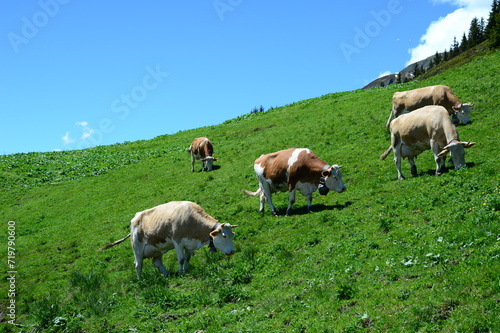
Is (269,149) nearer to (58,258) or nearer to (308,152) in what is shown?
(308,152)

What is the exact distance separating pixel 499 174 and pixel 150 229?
40.0ft

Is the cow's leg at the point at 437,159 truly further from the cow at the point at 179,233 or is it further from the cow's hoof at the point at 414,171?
the cow at the point at 179,233

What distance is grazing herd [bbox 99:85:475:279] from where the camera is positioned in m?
14.9

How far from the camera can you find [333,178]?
1856cm

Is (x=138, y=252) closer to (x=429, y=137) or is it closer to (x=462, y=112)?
(x=429, y=137)

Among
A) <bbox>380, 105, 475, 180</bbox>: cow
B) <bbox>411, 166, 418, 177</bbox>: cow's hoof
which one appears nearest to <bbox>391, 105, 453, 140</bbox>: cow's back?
<bbox>380, 105, 475, 180</bbox>: cow

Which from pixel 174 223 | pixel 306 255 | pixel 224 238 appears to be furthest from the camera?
pixel 174 223

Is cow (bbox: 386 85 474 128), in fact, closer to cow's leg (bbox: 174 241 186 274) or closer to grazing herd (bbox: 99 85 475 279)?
grazing herd (bbox: 99 85 475 279)

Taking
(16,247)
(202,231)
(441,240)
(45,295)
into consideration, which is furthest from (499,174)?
(16,247)

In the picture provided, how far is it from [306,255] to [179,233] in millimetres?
4230

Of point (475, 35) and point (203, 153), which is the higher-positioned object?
point (475, 35)

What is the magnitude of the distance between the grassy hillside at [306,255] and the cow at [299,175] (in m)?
0.84

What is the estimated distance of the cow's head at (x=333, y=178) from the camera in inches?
728

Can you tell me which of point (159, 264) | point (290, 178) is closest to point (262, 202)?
point (290, 178)
